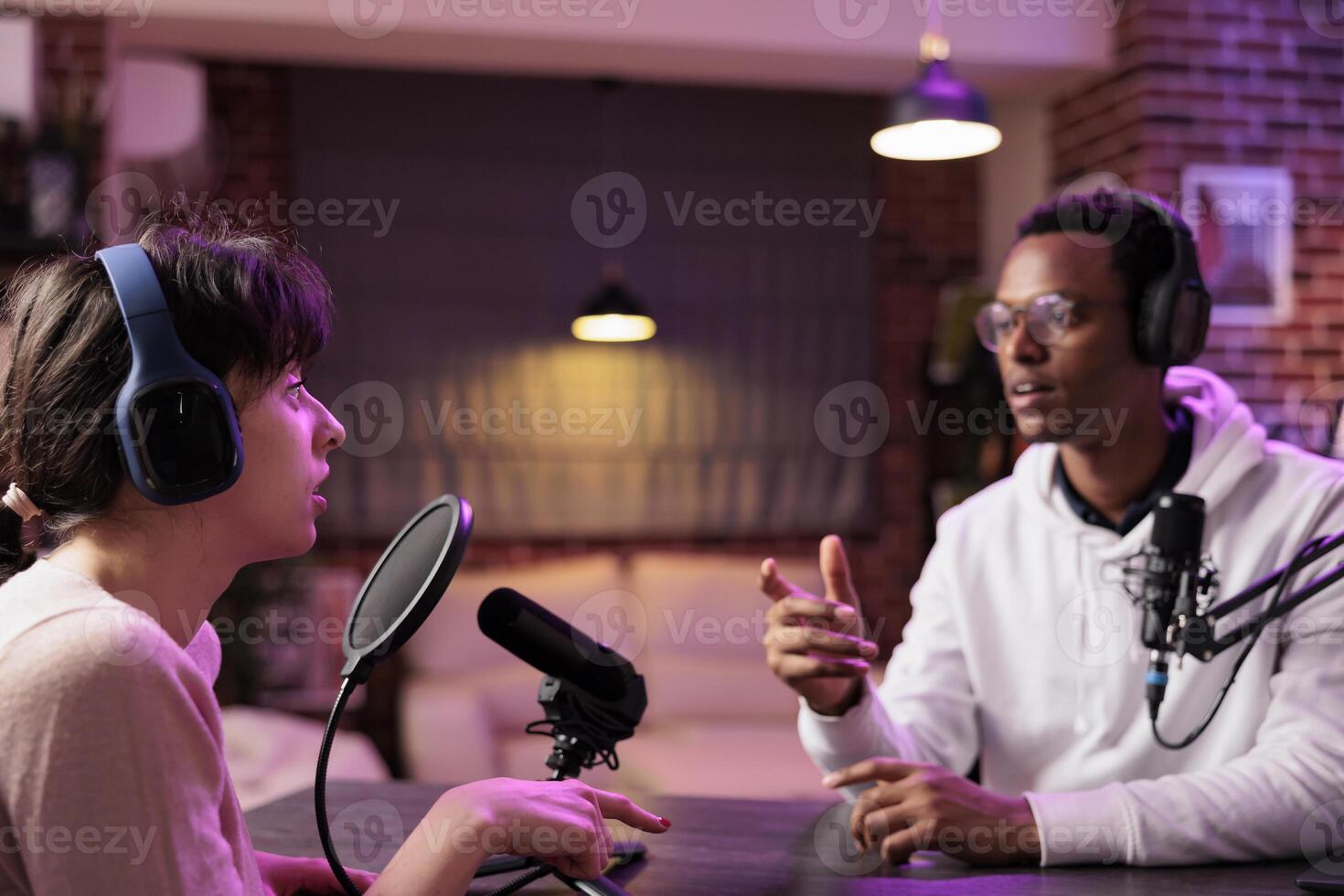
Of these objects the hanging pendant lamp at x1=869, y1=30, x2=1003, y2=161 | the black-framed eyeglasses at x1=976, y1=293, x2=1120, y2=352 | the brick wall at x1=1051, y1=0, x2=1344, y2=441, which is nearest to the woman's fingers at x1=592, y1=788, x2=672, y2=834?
the black-framed eyeglasses at x1=976, y1=293, x2=1120, y2=352

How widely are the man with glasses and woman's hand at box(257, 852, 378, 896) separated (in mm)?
554

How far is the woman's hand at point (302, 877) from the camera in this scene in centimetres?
113

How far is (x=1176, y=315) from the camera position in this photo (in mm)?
1783

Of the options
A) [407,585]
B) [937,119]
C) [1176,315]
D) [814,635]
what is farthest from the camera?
[937,119]

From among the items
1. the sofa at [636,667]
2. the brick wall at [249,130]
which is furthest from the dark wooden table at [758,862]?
the brick wall at [249,130]

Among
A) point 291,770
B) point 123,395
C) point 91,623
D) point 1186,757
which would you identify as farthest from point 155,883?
point 291,770

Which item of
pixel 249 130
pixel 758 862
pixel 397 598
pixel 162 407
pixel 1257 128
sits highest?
pixel 249 130

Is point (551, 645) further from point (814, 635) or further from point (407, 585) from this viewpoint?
point (814, 635)

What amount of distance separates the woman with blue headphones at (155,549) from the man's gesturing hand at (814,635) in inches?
15.2

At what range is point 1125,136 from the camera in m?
4.37

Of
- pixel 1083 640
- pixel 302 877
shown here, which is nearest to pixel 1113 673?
pixel 1083 640

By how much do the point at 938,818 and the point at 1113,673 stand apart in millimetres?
534

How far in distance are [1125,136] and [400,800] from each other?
389cm

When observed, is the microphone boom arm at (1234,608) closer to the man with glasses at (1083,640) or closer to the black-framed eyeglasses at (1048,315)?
the man with glasses at (1083,640)
